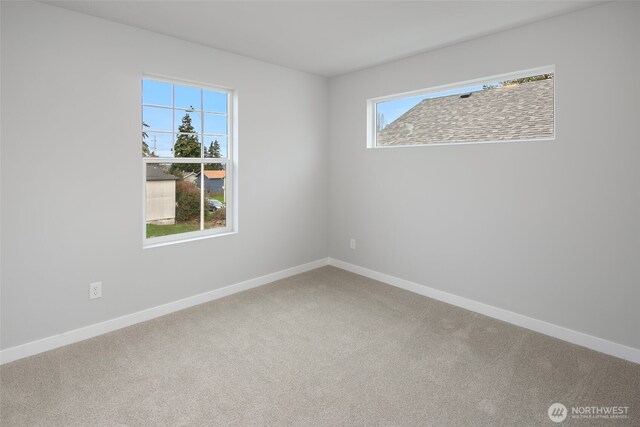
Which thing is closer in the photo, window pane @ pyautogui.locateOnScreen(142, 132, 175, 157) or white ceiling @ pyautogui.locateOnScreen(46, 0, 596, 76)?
white ceiling @ pyautogui.locateOnScreen(46, 0, 596, 76)

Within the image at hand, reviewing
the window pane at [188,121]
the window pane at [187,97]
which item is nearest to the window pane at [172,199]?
the window pane at [188,121]

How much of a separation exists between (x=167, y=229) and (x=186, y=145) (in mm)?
813

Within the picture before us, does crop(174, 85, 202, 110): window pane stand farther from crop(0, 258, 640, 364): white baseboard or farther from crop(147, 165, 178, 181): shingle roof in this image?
crop(0, 258, 640, 364): white baseboard

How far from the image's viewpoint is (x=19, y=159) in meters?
2.52

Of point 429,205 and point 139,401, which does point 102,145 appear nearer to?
point 139,401

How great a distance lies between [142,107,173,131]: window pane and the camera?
10.6ft

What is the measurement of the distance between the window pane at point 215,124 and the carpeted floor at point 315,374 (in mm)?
1788

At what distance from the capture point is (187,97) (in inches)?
137

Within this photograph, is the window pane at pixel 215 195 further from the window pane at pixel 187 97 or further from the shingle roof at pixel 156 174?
the window pane at pixel 187 97

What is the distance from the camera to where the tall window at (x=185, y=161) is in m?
3.29

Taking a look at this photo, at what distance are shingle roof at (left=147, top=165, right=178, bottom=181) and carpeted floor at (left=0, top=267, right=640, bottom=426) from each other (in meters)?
1.24

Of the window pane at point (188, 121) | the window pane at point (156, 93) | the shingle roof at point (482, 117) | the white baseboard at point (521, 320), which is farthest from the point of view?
the window pane at point (188, 121)

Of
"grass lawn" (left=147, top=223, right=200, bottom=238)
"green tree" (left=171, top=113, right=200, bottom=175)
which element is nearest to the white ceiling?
"green tree" (left=171, top=113, right=200, bottom=175)

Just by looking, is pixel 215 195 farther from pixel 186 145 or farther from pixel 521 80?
pixel 521 80
